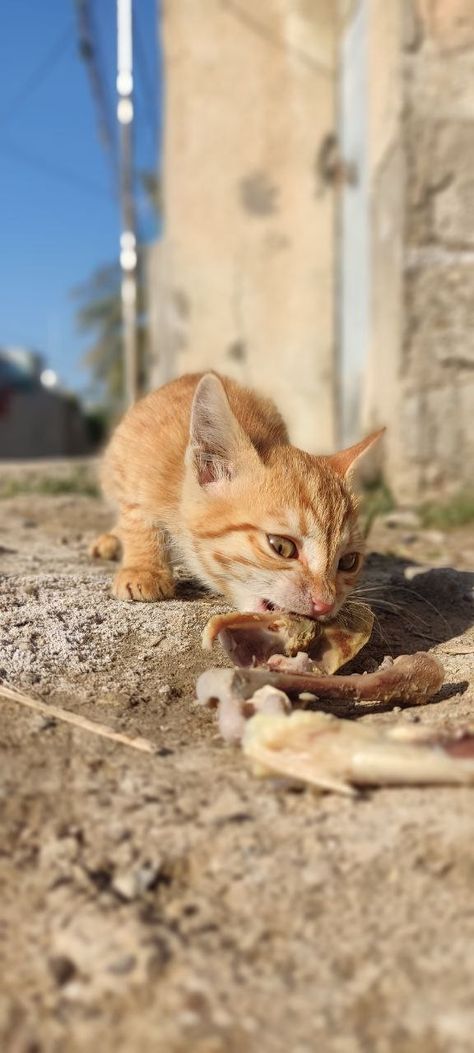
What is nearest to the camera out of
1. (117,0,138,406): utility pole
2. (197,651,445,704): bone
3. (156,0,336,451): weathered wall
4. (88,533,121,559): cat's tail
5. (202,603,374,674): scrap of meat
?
(197,651,445,704): bone

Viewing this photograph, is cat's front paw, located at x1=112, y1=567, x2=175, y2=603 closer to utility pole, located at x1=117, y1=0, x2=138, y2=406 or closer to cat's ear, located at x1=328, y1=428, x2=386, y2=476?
cat's ear, located at x1=328, y1=428, x2=386, y2=476

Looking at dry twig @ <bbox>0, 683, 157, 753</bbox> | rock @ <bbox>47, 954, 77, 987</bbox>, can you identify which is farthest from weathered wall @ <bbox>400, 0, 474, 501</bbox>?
rock @ <bbox>47, 954, 77, 987</bbox>

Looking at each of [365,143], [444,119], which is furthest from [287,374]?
[444,119]

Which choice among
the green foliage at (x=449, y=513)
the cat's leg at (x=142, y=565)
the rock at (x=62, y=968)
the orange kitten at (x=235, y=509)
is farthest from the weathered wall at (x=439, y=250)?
the rock at (x=62, y=968)

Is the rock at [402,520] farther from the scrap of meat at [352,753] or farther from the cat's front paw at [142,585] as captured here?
the scrap of meat at [352,753]

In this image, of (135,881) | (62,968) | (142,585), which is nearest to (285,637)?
(142,585)

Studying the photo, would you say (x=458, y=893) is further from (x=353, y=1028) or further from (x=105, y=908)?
(x=105, y=908)

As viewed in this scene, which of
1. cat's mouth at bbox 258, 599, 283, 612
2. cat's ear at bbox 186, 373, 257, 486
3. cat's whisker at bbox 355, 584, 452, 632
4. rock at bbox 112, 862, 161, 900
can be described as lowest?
cat's whisker at bbox 355, 584, 452, 632

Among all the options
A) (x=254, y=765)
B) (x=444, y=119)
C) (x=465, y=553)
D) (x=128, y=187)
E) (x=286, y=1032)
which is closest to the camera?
(x=286, y=1032)

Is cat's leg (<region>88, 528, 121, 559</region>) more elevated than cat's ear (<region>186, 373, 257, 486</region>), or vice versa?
cat's ear (<region>186, 373, 257, 486</region>)
